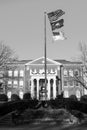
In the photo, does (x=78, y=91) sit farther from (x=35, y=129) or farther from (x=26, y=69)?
(x=35, y=129)

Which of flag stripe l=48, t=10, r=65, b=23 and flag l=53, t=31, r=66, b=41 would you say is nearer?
flag stripe l=48, t=10, r=65, b=23

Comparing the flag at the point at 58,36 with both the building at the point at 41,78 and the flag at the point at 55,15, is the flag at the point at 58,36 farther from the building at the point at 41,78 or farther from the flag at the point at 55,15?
the building at the point at 41,78

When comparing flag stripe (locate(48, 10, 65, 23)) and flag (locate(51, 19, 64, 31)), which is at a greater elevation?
flag stripe (locate(48, 10, 65, 23))

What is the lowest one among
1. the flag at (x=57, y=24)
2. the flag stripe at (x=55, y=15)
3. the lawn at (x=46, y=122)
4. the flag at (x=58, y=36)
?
the lawn at (x=46, y=122)

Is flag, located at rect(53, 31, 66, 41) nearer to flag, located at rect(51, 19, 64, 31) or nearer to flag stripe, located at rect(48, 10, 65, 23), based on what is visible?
flag, located at rect(51, 19, 64, 31)

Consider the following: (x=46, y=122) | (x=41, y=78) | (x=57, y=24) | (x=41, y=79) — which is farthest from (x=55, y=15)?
(x=41, y=79)

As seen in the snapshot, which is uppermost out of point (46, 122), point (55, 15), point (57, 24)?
point (55, 15)

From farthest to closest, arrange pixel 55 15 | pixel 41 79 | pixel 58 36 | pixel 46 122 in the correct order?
pixel 41 79
pixel 58 36
pixel 55 15
pixel 46 122

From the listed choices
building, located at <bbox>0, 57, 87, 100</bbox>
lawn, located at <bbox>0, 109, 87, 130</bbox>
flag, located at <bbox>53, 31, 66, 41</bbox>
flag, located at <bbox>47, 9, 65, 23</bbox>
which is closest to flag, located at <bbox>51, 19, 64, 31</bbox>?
flag, located at <bbox>47, 9, 65, 23</bbox>

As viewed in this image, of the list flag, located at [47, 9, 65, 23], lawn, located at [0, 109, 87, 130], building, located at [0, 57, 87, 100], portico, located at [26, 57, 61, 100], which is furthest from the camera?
building, located at [0, 57, 87, 100]

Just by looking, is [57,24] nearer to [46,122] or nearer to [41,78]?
[46,122]

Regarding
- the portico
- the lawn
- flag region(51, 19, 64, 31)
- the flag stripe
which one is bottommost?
the portico

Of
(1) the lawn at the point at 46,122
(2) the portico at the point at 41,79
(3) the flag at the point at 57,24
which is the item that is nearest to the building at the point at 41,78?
(2) the portico at the point at 41,79

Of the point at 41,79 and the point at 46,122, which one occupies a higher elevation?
the point at 46,122
